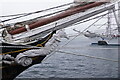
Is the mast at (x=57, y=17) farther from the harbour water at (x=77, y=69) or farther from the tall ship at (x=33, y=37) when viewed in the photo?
the harbour water at (x=77, y=69)

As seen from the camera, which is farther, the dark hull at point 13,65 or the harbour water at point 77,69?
the harbour water at point 77,69

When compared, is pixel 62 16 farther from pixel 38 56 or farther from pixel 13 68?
pixel 13 68

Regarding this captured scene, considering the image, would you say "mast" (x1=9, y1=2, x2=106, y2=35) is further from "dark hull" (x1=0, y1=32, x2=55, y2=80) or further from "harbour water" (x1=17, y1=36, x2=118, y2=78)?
"harbour water" (x1=17, y1=36, x2=118, y2=78)

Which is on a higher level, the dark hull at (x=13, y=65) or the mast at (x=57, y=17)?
the mast at (x=57, y=17)

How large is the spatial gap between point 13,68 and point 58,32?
2.21 metres

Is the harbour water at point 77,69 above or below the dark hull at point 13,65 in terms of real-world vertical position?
below

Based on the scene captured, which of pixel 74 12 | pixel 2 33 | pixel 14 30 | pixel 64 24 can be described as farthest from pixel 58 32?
pixel 2 33

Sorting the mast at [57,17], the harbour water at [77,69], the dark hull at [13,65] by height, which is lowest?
the harbour water at [77,69]

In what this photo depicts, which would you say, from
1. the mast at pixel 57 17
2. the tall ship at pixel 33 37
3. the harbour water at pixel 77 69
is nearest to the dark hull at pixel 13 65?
the tall ship at pixel 33 37

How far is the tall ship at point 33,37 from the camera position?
23.7ft

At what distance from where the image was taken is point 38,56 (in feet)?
25.2

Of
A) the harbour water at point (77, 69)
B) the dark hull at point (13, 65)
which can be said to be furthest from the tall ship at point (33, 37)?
the harbour water at point (77, 69)

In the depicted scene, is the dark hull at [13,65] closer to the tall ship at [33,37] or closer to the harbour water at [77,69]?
the tall ship at [33,37]

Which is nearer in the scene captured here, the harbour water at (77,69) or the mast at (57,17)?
the mast at (57,17)
